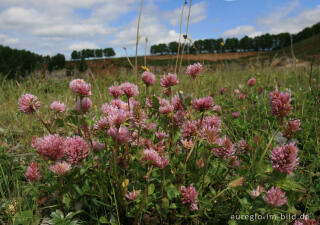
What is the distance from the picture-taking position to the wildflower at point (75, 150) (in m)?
1.18

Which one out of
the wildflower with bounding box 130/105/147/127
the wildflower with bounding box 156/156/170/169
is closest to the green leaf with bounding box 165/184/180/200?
the wildflower with bounding box 156/156/170/169

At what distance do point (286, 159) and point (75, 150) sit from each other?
1.02 meters

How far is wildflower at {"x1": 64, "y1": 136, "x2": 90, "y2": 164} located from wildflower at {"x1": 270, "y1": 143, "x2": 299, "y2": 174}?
36.7 inches

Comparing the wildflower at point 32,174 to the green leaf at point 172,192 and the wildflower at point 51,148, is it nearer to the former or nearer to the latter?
the wildflower at point 51,148

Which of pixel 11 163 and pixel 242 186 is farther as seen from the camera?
pixel 11 163

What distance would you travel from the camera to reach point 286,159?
41.4 inches

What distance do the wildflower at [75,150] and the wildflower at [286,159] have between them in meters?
0.93

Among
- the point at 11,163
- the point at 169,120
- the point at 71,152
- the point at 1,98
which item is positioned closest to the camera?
the point at 71,152

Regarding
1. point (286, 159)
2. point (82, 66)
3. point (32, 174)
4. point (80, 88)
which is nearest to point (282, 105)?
point (286, 159)

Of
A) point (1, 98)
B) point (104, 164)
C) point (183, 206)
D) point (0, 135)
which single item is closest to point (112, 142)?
point (104, 164)

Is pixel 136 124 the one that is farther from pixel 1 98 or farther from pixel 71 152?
pixel 1 98

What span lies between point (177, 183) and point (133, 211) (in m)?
0.28

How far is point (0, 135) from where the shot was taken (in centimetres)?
288

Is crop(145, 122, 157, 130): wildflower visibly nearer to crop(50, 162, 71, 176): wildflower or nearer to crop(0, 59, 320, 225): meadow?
crop(0, 59, 320, 225): meadow
